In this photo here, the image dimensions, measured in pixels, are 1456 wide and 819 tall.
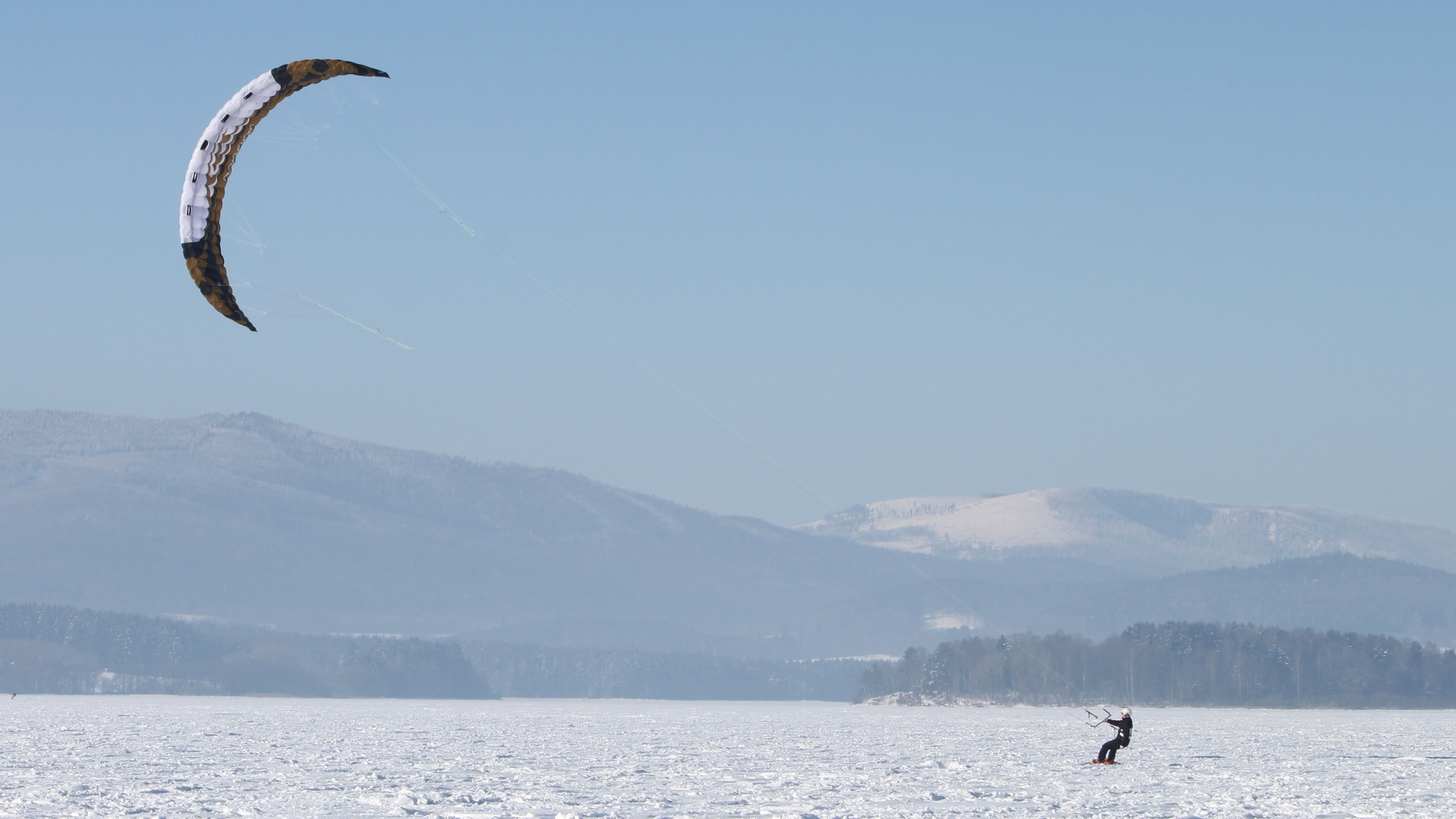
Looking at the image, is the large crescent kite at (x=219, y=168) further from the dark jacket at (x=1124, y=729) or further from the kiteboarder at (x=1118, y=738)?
the dark jacket at (x=1124, y=729)

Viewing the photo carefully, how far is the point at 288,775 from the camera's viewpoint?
177 feet

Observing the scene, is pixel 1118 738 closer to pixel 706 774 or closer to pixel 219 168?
pixel 706 774

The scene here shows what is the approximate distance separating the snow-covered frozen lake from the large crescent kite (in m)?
13.9

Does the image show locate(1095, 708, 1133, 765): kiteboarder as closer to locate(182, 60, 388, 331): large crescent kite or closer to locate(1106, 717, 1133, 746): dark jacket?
locate(1106, 717, 1133, 746): dark jacket

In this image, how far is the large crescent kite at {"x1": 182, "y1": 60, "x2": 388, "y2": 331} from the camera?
37.7m

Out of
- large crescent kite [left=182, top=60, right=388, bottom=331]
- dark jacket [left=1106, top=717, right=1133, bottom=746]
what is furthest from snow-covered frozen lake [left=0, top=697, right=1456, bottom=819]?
large crescent kite [left=182, top=60, right=388, bottom=331]

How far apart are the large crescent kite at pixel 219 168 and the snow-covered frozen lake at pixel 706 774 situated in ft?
45.6

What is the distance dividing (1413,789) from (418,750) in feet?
151

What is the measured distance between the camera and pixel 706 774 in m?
57.0

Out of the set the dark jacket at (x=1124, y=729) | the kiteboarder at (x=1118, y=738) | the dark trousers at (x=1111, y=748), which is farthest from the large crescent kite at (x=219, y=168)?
the dark trousers at (x=1111, y=748)

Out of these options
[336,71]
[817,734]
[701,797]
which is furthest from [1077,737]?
[336,71]

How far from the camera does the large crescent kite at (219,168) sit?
37.7 m

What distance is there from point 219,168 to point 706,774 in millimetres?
29995

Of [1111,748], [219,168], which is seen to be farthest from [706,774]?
[219,168]
